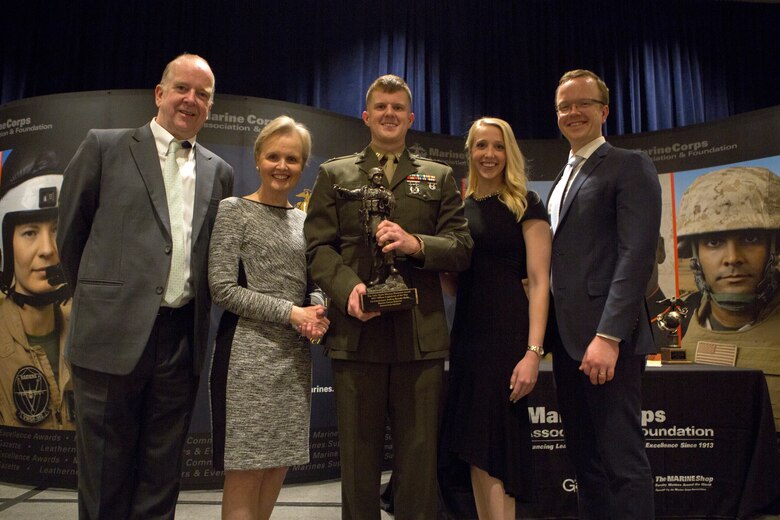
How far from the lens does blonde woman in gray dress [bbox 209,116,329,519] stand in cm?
195

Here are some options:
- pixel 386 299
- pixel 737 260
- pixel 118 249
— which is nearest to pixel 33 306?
pixel 118 249

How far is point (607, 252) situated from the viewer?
2.03m

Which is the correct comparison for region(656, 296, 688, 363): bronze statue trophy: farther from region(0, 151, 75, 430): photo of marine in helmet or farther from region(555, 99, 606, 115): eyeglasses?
region(0, 151, 75, 430): photo of marine in helmet

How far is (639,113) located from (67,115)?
5386mm

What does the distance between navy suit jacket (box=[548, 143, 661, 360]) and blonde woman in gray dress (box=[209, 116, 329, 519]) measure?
917mm

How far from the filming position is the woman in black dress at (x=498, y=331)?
6.68 ft

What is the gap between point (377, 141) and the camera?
1996mm

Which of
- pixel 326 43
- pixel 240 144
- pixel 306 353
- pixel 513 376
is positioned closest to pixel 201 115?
pixel 306 353

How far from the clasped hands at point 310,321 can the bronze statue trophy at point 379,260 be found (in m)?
0.25

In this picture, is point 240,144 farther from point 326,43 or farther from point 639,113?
point 639,113

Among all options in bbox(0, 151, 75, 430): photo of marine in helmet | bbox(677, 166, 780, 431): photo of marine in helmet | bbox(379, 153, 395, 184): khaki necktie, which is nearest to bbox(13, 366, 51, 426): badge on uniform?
bbox(0, 151, 75, 430): photo of marine in helmet

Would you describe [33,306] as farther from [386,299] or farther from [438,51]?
[438,51]

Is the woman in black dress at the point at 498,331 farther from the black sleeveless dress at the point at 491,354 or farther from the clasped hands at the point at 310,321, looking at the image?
the clasped hands at the point at 310,321

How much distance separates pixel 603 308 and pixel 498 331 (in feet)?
1.25
